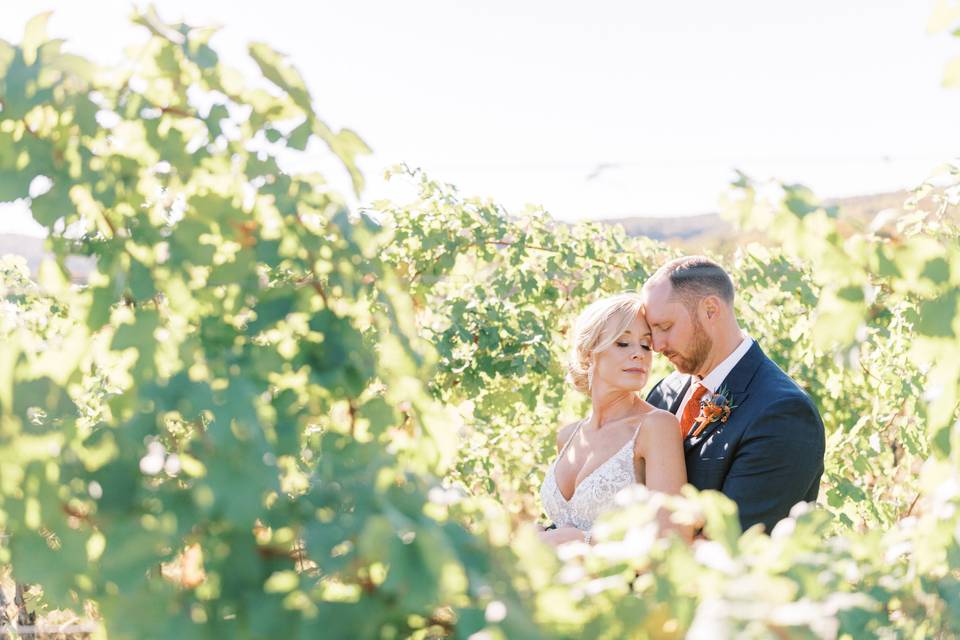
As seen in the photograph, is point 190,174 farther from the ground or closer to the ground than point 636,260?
farther from the ground

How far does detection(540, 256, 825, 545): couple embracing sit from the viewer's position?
113 inches

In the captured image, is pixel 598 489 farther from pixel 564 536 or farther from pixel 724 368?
pixel 724 368

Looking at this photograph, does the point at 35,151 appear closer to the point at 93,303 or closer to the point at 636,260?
the point at 93,303

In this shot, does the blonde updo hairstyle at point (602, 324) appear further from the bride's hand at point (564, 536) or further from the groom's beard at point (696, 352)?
the bride's hand at point (564, 536)

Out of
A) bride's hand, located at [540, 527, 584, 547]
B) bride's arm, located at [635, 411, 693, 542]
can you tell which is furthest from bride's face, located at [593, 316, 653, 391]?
bride's hand, located at [540, 527, 584, 547]

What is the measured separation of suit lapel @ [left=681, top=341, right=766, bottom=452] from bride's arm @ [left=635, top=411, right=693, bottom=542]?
0.22ft

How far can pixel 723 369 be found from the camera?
125 inches

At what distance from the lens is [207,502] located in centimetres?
109

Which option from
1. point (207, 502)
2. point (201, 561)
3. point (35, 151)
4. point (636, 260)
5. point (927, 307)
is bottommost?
point (636, 260)

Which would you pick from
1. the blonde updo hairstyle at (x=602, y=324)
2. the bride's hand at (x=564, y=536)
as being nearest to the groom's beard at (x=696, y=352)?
the blonde updo hairstyle at (x=602, y=324)

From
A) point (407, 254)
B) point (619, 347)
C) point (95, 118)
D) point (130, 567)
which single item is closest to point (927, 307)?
point (130, 567)

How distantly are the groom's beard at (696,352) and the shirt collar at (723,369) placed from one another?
0.09m

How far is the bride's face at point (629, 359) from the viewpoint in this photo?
133 inches

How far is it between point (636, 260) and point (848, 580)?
4331mm
